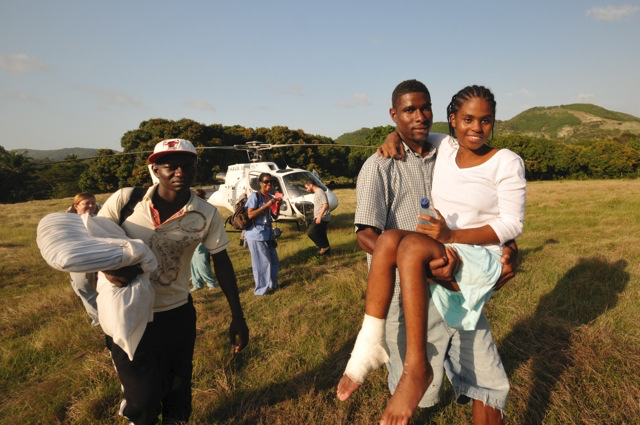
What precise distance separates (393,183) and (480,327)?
100 cm

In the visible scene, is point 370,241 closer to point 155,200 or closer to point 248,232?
point 155,200

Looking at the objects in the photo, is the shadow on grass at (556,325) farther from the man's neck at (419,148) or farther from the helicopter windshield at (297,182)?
the helicopter windshield at (297,182)

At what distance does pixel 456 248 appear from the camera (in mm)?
1812

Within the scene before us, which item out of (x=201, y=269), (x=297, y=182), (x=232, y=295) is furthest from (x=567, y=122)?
(x=232, y=295)

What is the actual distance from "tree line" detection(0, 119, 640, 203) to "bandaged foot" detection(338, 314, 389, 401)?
3169 cm

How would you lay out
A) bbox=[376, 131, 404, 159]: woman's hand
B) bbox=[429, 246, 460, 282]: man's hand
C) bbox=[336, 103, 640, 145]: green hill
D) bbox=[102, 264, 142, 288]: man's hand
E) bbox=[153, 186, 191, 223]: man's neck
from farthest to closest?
bbox=[336, 103, 640, 145]: green hill, bbox=[153, 186, 191, 223]: man's neck, bbox=[376, 131, 404, 159]: woman's hand, bbox=[102, 264, 142, 288]: man's hand, bbox=[429, 246, 460, 282]: man's hand

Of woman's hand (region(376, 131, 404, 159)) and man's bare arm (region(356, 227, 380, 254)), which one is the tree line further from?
man's bare arm (region(356, 227, 380, 254))

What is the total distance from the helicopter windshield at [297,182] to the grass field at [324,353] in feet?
17.2

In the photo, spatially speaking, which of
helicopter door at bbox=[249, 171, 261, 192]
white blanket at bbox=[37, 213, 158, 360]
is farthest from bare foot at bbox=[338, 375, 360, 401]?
helicopter door at bbox=[249, 171, 261, 192]

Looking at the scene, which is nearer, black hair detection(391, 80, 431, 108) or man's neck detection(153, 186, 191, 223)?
black hair detection(391, 80, 431, 108)

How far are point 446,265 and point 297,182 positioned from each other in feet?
34.7

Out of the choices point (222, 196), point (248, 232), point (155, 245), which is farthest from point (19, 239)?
point (155, 245)

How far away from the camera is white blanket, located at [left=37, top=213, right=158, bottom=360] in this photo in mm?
1575

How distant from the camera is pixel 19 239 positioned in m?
12.8
